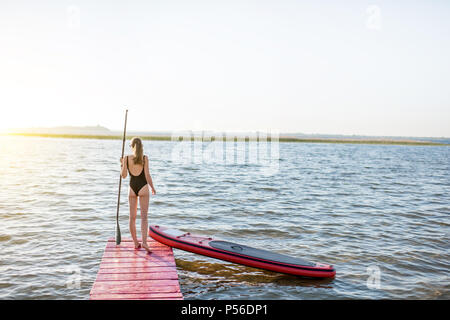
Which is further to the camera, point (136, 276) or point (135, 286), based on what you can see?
point (136, 276)

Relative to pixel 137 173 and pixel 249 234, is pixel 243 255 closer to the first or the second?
pixel 137 173

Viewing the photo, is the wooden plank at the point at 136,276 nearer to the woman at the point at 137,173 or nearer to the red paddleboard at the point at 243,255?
the woman at the point at 137,173

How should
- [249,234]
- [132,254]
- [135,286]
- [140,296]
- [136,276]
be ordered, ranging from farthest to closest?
[249,234] → [132,254] → [136,276] → [135,286] → [140,296]

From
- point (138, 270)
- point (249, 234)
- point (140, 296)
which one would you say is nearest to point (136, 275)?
point (138, 270)

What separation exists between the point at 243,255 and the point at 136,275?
2.67 metres

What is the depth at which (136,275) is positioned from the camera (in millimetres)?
7469

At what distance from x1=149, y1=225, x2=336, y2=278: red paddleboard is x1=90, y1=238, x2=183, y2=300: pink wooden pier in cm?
41

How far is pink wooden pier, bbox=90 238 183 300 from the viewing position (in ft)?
22.0

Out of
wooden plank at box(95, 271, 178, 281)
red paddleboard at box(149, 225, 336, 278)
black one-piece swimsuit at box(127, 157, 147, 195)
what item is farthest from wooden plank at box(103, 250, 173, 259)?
black one-piece swimsuit at box(127, 157, 147, 195)

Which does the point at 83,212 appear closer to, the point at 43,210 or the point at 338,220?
the point at 43,210

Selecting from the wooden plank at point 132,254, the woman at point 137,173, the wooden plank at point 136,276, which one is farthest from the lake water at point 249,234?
the woman at point 137,173

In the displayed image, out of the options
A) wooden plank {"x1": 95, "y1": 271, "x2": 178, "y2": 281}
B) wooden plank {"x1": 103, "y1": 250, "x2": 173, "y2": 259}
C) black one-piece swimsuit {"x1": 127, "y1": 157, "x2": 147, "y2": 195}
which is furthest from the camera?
wooden plank {"x1": 103, "y1": 250, "x2": 173, "y2": 259}

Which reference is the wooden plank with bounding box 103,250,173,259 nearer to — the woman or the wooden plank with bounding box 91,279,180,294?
the woman
